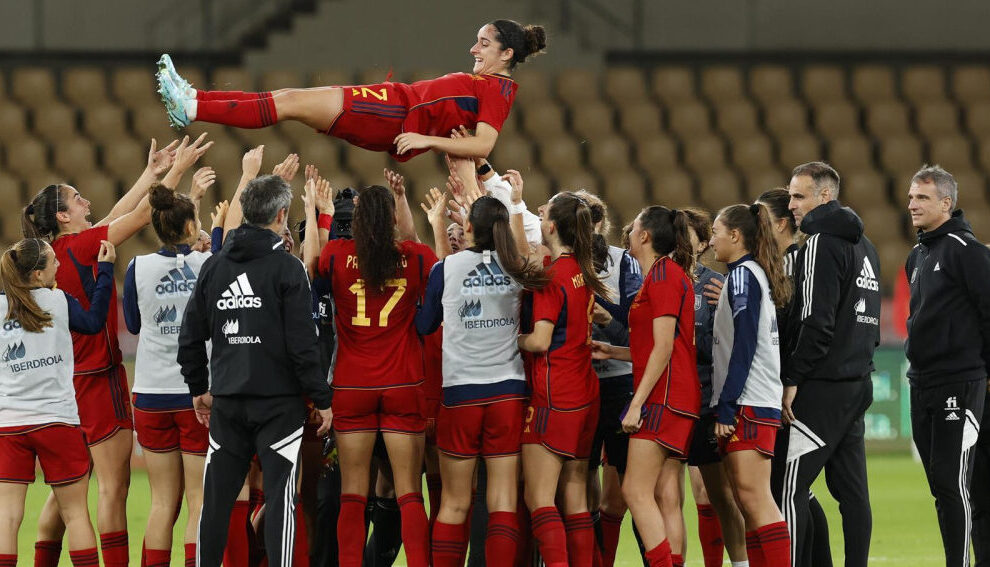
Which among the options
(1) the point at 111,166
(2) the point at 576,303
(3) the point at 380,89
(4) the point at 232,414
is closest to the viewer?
(4) the point at 232,414

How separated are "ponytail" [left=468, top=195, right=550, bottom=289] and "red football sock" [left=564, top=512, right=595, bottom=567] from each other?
41.1 inches

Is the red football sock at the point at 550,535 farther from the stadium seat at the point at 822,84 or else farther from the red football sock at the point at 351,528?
the stadium seat at the point at 822,84

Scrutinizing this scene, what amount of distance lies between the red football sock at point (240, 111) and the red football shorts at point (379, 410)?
1237mm

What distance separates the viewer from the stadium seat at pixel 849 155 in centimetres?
1540

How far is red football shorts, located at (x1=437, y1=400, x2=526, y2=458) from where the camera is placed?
5.45 meters

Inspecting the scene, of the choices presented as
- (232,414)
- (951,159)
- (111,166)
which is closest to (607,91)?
(951,159)

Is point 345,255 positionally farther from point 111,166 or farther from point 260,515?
point 111,166

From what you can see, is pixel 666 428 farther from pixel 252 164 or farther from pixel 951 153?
pixel 951 153

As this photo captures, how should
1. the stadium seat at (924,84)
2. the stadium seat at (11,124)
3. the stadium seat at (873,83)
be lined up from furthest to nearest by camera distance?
the stadium seat at (924,84) → the stadium seat at (873,83) → the stadium seat at (11,124)

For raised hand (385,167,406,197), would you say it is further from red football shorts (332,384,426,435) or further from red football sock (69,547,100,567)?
red football sock (69,547,100,567)

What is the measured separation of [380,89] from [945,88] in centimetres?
1207

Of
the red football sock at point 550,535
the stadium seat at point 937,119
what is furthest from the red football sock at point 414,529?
the stadium seat at point 937,119

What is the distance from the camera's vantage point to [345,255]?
5.57 meters

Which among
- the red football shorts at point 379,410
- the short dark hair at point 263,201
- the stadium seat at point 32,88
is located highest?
the stadium seat at point 32,88
